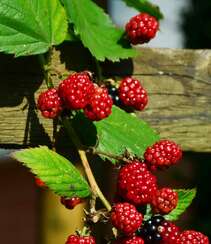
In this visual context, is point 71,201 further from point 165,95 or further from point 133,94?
point 165,95

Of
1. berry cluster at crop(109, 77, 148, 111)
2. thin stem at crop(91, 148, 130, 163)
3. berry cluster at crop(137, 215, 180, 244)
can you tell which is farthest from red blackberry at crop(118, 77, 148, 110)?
berry cluster at crop(137, 215, 180, 244)

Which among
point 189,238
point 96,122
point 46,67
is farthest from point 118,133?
point 189,238

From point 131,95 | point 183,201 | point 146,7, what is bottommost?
point 183,201

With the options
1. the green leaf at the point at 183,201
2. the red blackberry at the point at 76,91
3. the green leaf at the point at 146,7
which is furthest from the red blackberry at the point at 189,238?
the green leaf at the point at 146,7

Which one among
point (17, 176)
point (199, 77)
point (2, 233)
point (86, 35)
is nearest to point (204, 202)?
point (199, 77)

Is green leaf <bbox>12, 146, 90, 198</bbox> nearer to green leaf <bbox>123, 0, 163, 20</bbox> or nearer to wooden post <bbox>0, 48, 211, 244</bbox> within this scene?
wooden post <bbox>0, 48, 211, 244</bbox>

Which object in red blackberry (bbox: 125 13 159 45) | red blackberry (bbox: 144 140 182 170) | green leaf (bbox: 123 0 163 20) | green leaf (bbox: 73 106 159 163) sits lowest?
green leaf (bbox: 73 106 159 163)
